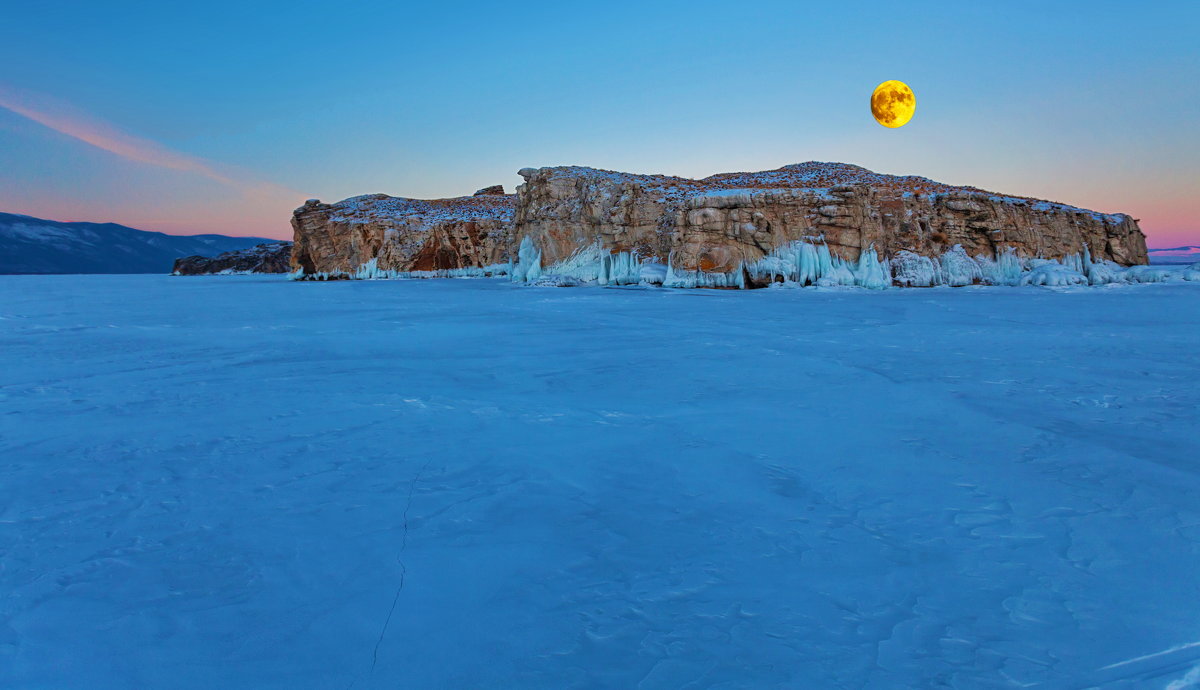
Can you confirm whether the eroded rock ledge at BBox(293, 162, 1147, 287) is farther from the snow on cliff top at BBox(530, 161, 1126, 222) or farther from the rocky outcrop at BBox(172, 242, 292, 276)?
the rocky outcrop at BBox(172, 242, 292, 276)

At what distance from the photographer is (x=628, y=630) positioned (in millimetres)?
2184

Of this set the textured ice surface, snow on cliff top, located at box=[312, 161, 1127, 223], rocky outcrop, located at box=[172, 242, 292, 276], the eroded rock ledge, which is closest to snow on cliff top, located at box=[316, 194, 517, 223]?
snow on cliff top, located at box=[312, 161, 1127, 223]

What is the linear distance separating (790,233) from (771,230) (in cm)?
82

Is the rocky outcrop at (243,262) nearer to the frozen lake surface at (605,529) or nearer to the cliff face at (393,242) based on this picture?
the cliff face at (393,242)

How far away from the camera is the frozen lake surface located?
2055 mm

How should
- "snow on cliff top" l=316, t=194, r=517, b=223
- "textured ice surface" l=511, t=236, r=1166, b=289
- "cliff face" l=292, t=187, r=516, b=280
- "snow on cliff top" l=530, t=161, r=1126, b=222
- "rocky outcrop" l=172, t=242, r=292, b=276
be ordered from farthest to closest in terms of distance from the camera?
"rocky outcrop" l=172, t=242, r=292, b=276
"snow on cliff top" l=316, t=194, r=517, b=223
"cliff face" l=292, t=187, r=516, b=280
"snow on cliff top" l=530, t=161, r=1126, b=222
"textured ice surface" l=511, t=236, r=1166, b=289

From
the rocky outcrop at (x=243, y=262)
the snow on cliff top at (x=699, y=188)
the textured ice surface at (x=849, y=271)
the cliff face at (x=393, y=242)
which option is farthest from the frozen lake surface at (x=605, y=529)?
the rocky outcrop at (x=243, y=262)

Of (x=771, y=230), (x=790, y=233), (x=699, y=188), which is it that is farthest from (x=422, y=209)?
(x=790, y=233)

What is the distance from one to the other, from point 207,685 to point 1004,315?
46.9 feet

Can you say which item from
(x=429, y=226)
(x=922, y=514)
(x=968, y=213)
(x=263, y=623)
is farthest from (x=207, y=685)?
(x=429, y=226)

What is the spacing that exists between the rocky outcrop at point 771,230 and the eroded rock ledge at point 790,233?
0.05m

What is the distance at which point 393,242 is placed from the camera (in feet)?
140

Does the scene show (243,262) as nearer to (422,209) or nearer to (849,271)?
(422,209)

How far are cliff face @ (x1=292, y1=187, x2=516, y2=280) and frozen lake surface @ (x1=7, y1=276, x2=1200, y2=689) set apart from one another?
37447 mm
